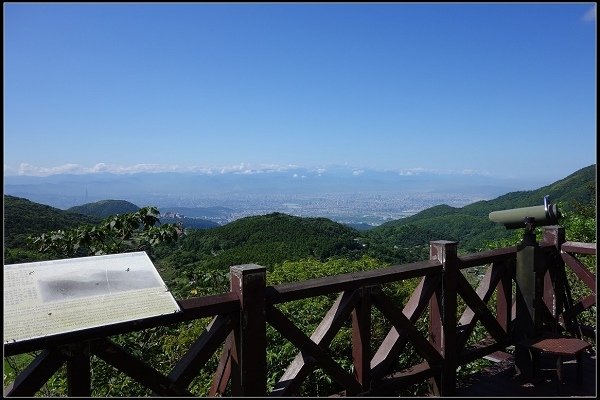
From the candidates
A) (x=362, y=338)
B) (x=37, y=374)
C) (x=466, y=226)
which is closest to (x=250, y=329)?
(x=362, y=338)

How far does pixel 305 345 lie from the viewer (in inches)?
104

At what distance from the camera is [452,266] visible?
3365mm

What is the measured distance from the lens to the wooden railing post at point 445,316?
3340 mm

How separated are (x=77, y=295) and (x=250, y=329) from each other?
89 centimetres

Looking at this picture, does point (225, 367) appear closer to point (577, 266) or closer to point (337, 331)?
point (337, 331)

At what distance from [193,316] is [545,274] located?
11.9ft

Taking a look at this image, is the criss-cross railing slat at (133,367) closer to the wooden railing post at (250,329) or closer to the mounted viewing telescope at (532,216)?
the wooden railing post at (250,329)

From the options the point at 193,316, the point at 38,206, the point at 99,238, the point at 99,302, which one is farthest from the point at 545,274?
the point at 38,206

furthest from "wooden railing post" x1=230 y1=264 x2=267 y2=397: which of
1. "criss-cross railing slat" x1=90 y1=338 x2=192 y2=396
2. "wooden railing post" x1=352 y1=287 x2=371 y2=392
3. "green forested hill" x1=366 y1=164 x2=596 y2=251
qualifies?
"green forested hill" x1=366 y1=164 x2=596 y2=251

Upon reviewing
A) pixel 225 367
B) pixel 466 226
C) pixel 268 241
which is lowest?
pixel 466 226

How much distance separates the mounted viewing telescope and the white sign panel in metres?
2.83

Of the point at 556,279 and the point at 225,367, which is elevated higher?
the point at 556,279

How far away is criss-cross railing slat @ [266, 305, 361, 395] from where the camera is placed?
99.8 inches

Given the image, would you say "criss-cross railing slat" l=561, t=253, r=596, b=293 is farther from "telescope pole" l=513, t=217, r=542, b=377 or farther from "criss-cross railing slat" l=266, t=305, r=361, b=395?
"criss-cross railing slat" l=266, t=305, r=361, b=395
